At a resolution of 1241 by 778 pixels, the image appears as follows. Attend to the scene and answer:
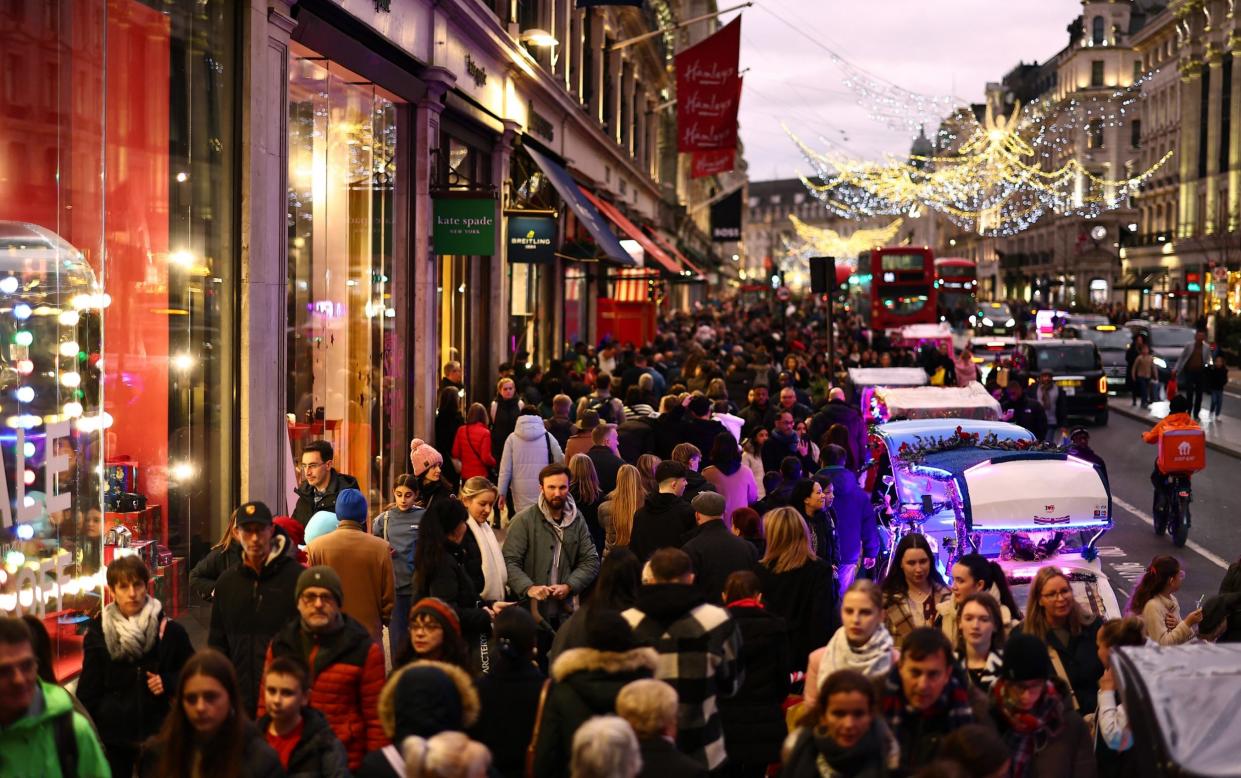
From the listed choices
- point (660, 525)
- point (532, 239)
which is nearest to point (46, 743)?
point (660, 525)

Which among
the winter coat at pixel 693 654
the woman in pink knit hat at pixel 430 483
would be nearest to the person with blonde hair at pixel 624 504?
the woman in pink knit hat at pixel 430 483

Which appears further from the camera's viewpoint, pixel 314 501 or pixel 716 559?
pixel 314 501

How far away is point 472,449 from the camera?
15.2 meters

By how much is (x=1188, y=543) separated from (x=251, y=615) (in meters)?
12.9

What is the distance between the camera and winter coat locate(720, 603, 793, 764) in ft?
24.0

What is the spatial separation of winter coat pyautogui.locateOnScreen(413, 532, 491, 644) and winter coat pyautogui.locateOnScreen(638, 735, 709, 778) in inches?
116

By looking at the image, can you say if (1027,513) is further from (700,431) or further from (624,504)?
(700,431)

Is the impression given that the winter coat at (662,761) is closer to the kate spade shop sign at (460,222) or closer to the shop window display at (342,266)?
the shop window display at (342,266)

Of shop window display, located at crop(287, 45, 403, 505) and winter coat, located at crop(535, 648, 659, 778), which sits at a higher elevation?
shop window display, located at crop(287, 45, 403, 505)

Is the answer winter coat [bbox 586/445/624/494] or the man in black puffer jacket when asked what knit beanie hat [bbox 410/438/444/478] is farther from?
the man in black puffer jacket

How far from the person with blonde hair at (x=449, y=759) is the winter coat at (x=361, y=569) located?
11.4 feet

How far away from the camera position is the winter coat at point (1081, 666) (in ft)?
25.3

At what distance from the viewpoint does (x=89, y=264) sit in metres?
9.59

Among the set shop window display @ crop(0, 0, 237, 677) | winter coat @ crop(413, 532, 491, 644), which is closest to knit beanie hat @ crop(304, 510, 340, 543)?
winter coat @ crop(413, 532, 491, 644)
